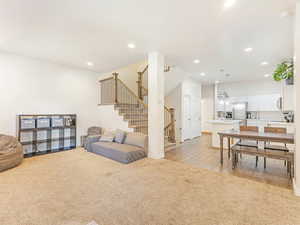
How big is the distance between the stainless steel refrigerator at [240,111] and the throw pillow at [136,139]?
17.6 feet

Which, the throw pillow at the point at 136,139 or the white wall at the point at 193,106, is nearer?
the throw pillow at the point at 136,139

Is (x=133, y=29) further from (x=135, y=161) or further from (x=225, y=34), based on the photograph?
(x=135, y=161)

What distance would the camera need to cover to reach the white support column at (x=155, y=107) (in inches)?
159

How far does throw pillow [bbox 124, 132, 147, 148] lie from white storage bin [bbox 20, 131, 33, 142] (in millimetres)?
2816

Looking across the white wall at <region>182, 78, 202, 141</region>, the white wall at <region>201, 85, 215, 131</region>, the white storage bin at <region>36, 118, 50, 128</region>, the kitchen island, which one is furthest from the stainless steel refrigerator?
the white storage bin at <region>36, 118, 50, 128</region>

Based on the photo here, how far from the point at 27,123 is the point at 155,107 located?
3624 mm

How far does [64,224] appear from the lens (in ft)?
5.42

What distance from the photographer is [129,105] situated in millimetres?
5934

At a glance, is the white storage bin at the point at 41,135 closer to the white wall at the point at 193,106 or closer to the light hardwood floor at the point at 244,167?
the light hardwood floor at the point at 244,167

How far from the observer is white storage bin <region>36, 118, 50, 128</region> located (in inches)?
174

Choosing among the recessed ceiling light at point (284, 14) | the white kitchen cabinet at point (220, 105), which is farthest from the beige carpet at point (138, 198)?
the white kitchen cabinet at point (220, 105)

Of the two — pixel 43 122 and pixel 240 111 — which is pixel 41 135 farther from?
pixel 240 111

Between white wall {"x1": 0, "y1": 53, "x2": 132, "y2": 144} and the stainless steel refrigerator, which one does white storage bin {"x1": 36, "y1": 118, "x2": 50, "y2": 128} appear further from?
the stainless steel refrigerator

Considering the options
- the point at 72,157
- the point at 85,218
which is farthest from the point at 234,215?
the point at 72,157
